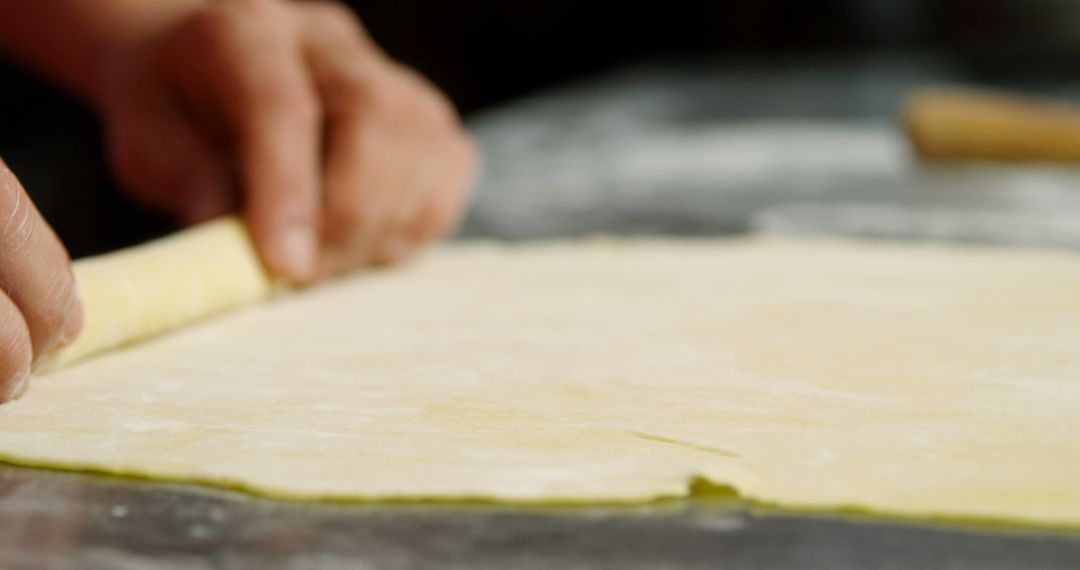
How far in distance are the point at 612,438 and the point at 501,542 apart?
123mm

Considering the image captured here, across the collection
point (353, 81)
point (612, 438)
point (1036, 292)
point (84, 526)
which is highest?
point (1036, 292)

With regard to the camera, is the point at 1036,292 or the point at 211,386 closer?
the point at 211,386

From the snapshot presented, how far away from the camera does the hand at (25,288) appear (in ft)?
2.18

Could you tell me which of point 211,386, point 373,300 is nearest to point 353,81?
point 373,300

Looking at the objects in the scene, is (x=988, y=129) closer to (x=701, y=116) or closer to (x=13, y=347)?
(x=701, y=116)

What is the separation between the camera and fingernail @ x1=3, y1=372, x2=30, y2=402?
69 centimetres

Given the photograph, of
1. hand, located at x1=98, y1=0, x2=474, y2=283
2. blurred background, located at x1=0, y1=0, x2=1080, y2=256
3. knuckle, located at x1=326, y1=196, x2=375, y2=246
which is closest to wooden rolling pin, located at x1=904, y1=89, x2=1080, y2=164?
blurred background, located at x1=0, y1=0, x2=1080, y2=256

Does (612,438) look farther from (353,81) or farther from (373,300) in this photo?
(353,81)

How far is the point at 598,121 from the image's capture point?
105 inches

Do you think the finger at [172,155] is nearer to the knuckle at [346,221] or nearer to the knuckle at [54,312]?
the knuckle at [346,221]

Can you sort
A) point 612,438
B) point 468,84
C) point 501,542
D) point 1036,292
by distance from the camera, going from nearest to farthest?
point 501,542 → point 612,438 → point 1036,292 → point 468,84

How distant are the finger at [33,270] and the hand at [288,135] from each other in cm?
36

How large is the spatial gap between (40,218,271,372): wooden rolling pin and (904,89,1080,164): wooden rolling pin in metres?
1.40

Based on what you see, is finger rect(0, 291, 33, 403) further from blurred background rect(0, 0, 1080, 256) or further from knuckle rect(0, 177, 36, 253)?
blurred background rect(0, 0, 1080, 256)
